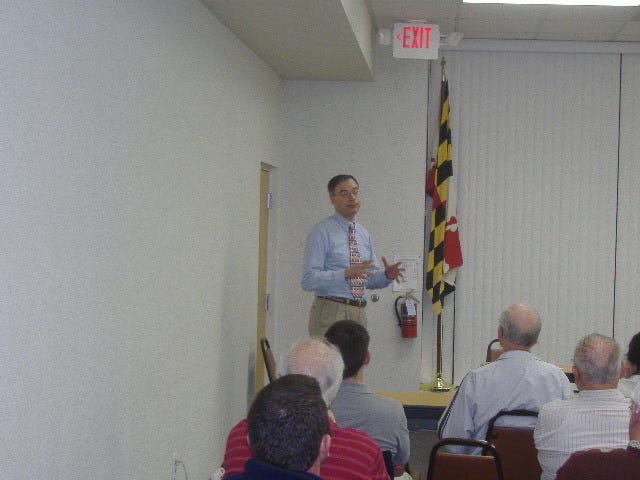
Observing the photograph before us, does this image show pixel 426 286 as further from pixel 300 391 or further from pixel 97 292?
pixel 300 391

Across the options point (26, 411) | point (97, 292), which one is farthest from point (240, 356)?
point (26, 411)

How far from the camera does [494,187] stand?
313 inches

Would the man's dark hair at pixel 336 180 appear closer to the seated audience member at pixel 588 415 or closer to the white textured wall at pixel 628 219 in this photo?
the seated audience member at pixel 588 415

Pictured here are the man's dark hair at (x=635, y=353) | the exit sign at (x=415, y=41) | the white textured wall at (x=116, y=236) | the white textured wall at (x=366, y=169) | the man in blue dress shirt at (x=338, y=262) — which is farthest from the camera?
the white textured wall at (x=366, y=169)

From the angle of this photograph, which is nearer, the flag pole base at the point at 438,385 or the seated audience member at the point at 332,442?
the seated audience member at the point at 332,442

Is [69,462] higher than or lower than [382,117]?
lower

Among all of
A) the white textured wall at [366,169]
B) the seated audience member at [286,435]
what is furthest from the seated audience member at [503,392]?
the white textured wall at [366,169]

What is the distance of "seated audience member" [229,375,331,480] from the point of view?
1863mm

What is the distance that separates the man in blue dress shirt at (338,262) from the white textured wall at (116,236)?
0.54 metres

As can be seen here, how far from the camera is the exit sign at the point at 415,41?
21.9 ft

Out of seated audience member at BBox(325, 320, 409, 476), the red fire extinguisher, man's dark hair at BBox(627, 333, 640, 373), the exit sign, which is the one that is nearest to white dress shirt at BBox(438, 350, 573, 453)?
man's dark hair at BBox(627, 333, 640, 373)

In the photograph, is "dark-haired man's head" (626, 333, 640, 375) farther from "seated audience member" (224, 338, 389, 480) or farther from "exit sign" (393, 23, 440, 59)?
"exit sign" (393, 23, 440, 59)

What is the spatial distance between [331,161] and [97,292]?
15.6ft

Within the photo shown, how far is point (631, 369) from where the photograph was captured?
163 inches
